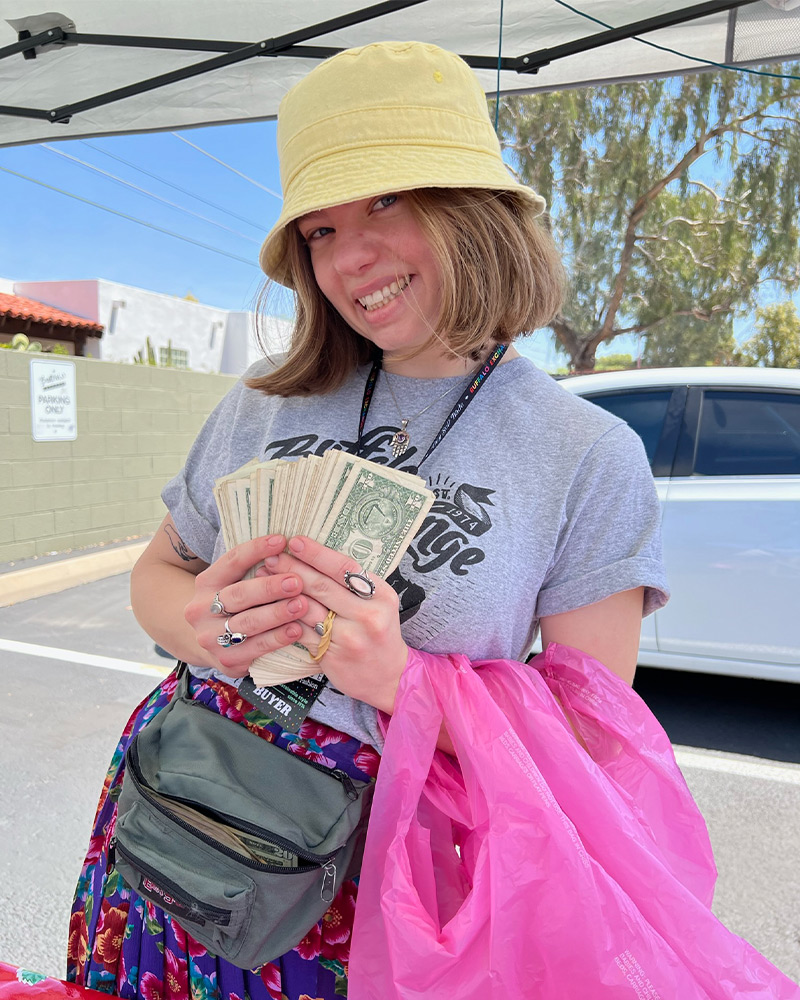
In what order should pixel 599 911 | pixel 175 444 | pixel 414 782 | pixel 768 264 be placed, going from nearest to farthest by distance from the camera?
1. pixel 599 911
2. pixel 414 782
3. pixel 175 444
4. pixel 768 264

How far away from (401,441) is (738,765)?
3.23 m

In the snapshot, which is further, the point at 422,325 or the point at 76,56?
the point at 76,56

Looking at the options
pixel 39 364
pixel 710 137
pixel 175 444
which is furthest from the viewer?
pixel 710 137

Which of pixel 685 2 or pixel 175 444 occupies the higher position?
pixel 685 2

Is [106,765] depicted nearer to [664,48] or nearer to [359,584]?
[359,584]

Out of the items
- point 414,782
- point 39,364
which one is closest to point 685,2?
point 414,782

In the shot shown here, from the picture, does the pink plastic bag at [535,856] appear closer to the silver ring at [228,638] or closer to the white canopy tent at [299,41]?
the silver ring at [228,638]

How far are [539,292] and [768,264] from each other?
2168 centimetres

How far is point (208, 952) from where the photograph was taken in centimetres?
105

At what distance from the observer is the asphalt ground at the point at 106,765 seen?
8.56 feet

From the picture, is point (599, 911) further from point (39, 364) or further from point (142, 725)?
point (39, 364)

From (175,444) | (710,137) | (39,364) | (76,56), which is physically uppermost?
(710,137)

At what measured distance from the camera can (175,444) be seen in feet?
30.4

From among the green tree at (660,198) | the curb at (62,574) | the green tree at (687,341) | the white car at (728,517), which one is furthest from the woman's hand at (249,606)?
the green tree at (687,341)
